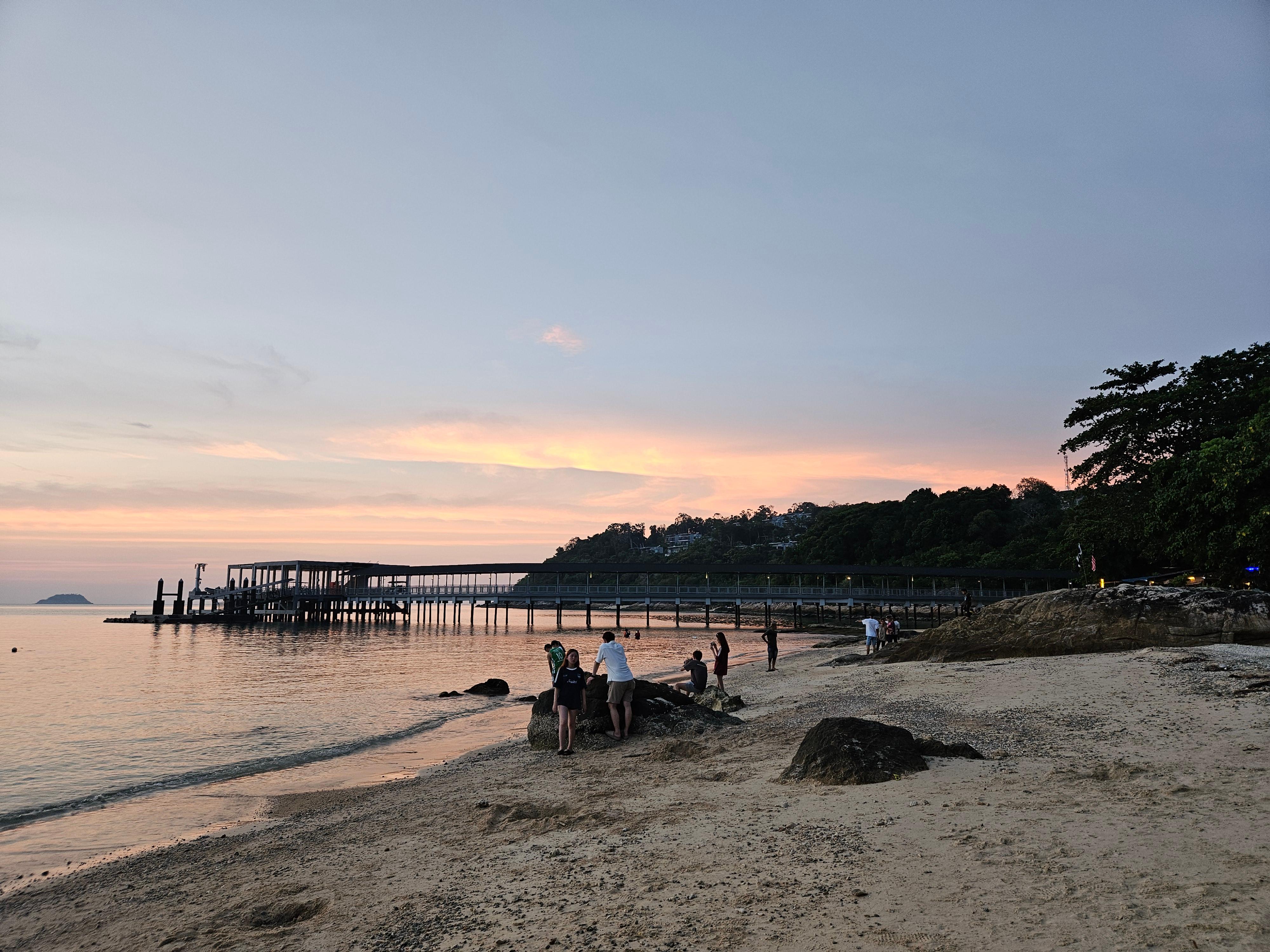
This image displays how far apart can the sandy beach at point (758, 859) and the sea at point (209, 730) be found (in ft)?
5.02

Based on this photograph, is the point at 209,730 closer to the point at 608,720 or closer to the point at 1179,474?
the point at 608,720

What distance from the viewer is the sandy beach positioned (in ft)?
12.9

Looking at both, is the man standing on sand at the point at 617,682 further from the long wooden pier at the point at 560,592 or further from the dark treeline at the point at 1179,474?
the long wooden pier at the point at 560,592

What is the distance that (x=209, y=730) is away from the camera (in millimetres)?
16328

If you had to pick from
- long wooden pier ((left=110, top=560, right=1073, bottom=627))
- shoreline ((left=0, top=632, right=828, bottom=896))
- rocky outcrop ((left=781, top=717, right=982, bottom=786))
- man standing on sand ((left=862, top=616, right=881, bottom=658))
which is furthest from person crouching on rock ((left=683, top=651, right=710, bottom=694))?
long wooden pier ((left=110, top=560, right=1073, bottom=627))

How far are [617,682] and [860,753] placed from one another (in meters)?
4.52

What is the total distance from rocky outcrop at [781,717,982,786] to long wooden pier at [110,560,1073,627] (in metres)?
45.2

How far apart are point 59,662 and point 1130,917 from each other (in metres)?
Answer: 46.5

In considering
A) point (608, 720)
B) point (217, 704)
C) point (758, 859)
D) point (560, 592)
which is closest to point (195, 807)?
point (608, 720)

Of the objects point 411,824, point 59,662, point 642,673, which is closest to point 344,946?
point 411,824

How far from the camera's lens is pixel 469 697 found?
2161 cm

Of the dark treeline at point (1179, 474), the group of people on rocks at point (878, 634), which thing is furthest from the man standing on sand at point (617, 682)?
the dark treeline at point (1179, 474)

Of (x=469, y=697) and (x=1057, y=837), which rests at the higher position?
(x=1057, y=837)

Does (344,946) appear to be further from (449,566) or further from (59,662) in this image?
(449,566)
